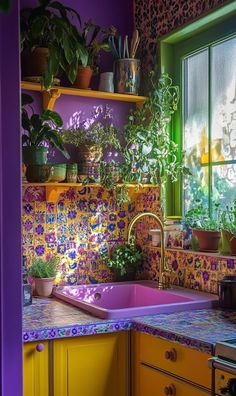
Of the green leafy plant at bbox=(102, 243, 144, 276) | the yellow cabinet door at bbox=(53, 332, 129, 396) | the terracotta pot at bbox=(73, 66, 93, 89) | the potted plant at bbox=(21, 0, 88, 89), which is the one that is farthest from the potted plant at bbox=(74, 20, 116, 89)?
the yellow cabinet door at bbox=(53, 332, 129, 396)

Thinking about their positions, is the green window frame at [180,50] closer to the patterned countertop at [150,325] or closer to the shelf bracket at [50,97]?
the shelf bracket at [50,97]

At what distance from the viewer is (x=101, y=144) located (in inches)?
116

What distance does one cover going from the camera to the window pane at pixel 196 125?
2838 millimetres

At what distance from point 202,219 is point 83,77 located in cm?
98

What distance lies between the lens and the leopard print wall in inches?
108

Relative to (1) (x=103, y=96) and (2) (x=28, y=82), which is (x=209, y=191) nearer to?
(1) (x=103, y=96)

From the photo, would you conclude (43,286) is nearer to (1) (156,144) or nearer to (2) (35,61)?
(1) (156,144)

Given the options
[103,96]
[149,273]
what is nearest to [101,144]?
[103,96]

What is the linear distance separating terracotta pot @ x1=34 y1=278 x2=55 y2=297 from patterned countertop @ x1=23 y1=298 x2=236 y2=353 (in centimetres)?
33

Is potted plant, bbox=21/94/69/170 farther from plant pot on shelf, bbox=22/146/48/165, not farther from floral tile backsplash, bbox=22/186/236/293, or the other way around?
floral tile backsplash, bbox=22/186/236/293

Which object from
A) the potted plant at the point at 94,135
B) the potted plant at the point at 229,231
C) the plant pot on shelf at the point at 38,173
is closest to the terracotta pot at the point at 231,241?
the potted plant at the point at 229,231

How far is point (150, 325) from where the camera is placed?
2105 millimetres

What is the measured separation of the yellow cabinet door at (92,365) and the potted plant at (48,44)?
1.23 metres

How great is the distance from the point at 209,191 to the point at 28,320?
1.15m
